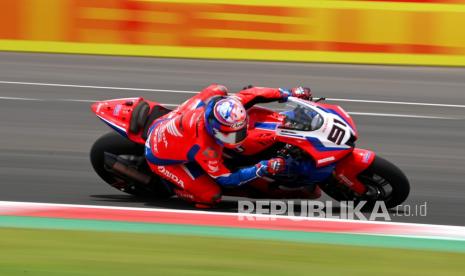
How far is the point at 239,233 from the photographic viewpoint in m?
7.31

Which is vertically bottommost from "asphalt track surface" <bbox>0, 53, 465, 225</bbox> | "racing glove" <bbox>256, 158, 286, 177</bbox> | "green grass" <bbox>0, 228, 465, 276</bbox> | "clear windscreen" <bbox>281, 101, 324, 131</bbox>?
"asphalt track surface" <bbox>0, 53, 465, 225</bbox>

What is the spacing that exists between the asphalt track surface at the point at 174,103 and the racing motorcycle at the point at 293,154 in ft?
0.98

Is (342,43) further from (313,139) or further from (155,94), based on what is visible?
(313,139)

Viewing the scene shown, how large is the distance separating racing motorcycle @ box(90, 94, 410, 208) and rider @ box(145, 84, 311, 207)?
203 millimetres

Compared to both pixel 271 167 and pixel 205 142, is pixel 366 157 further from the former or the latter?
pixel 205 142

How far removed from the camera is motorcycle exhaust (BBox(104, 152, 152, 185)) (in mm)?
9008

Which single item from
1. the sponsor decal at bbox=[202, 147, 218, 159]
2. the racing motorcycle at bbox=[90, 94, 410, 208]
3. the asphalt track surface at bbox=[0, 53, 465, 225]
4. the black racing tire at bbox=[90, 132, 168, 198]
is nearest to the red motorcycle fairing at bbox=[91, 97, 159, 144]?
the racing motorcycle at bbox=[90, 94, 410, 208]

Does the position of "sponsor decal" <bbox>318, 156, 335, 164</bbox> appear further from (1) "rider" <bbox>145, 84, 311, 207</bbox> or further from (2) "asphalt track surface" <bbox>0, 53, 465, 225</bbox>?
(2) "asphalt track surface" <bbox>0, 53, 465, 225</bbox>

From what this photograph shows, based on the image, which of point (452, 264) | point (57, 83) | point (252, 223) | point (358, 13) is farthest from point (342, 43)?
point (452, 264)

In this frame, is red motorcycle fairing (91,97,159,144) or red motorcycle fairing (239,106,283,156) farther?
red motorcycle fairing (91,97,159,144)

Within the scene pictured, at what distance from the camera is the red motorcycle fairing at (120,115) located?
8930 mm

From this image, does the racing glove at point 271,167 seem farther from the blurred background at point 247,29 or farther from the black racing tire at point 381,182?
the blurred background at point 247,29

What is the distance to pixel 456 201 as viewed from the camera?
359 inches

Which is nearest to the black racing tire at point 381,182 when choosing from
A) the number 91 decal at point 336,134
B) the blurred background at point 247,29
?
the number 91 decal at point 336,134
